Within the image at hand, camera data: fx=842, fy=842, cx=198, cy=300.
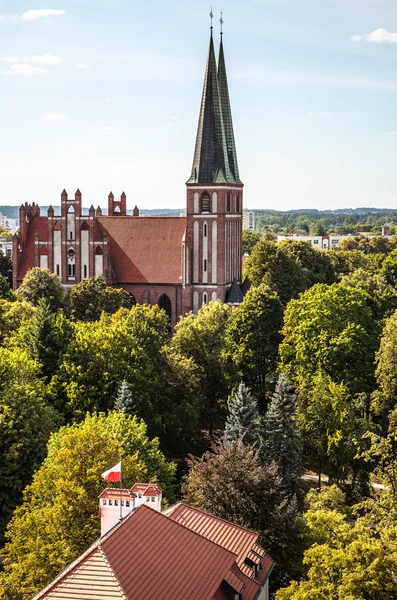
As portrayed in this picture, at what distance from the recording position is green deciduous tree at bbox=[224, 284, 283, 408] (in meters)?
51.2

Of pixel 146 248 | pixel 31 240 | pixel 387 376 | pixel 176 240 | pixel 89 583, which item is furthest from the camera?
pixel 31 240

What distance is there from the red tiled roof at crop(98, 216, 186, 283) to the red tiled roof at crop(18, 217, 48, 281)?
5344mm

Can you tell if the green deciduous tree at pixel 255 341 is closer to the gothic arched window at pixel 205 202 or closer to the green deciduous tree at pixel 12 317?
the green deciduous tree at pixel 12 317

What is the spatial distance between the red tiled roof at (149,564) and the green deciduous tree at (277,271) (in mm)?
51230

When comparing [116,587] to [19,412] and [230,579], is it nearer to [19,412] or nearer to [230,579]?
[230,579]

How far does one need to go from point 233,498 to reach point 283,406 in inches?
386

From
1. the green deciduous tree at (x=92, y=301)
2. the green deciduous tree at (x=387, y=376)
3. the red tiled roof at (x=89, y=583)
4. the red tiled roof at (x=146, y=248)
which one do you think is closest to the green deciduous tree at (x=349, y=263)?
the red tiled roof at (x=146, y=248)

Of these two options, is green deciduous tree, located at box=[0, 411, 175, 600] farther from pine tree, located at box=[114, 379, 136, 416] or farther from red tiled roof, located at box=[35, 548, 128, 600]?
red tiled roof, located at box=[35, 548, 128, 600]

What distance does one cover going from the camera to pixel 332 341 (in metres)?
46.6

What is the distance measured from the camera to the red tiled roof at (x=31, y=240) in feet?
A: 254

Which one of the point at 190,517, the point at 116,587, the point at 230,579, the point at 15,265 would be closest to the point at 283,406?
the point at 190,517

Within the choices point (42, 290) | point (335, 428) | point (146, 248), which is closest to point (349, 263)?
point (146, 248)

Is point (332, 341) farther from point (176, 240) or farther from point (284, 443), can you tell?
point (176, 240)

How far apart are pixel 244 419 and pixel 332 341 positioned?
8.79 metres
